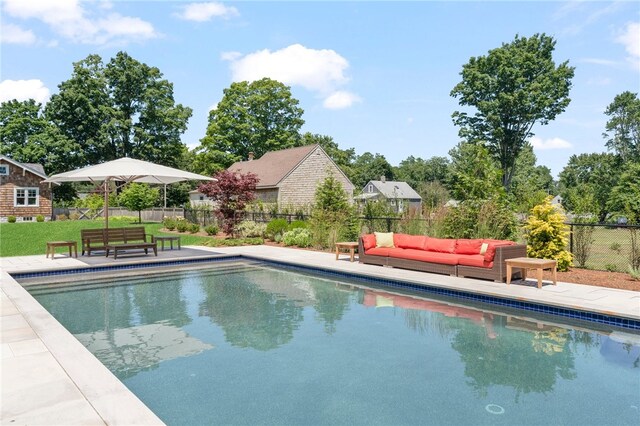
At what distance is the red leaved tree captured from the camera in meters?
17.3

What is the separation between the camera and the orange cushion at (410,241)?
10.4 m

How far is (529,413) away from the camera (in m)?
3.73

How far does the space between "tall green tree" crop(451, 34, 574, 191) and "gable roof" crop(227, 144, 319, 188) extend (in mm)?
16069

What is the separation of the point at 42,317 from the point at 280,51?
146ft

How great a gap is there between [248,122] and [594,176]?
37.3m

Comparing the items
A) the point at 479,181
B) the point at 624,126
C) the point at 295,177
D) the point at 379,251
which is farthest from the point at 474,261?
the point at 624,126

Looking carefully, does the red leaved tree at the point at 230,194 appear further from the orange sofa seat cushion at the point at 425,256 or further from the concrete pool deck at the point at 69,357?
the orange sofa seat cushion at the point at 425,256

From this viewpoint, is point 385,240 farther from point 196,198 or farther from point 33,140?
point 33,140

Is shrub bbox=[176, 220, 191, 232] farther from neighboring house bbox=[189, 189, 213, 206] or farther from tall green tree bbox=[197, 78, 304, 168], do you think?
tall green tree bbox=[197, 78, 304, 168]

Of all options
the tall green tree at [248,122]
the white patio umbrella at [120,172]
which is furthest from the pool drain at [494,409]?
the tall green tree at [248,122]

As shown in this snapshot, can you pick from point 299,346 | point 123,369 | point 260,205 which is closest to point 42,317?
point 123,369

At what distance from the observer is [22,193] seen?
29.8 metres

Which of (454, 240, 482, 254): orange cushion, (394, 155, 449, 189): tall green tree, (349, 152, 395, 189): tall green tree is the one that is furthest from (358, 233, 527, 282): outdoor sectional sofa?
(394, 155, 449, 189): tall green tree

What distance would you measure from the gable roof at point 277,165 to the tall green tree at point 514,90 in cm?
1607
